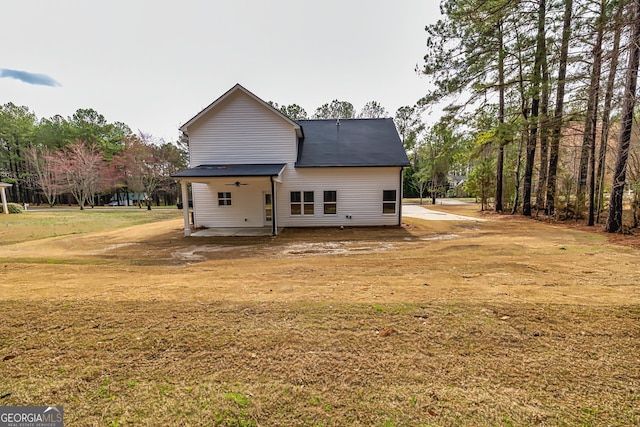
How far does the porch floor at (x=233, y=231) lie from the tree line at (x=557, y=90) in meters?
13.0

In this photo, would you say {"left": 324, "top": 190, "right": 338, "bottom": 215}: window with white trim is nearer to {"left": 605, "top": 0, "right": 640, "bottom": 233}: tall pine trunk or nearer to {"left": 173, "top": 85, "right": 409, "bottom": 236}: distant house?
{"left": 173, "top": 85, "right": 409, "bottom": 236}: distant house

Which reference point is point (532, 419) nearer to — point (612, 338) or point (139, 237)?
point (612, 338)

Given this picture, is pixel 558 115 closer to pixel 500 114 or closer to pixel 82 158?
pixel 500 114

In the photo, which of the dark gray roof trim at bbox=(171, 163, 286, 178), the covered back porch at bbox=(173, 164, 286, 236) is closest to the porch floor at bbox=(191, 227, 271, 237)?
the covered back porch at bbox=(173, 164, 286, 236)

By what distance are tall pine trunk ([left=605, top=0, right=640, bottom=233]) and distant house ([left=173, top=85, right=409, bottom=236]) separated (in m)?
7.83

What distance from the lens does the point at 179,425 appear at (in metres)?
1.77

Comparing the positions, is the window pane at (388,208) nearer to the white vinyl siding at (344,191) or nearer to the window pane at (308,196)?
the white vinyl siding at (344,191)

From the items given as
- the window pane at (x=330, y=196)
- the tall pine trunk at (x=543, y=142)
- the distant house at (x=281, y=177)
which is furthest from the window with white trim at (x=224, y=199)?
the tall pine trunk at (x=543, y=142)

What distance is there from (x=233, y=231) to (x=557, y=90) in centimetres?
1874

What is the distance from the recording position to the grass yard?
6.21 ft

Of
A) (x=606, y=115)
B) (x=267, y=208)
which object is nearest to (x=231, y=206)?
(x=267, y=208)

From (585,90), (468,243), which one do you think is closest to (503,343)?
(468,243)

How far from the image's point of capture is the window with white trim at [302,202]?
14258 millimetres

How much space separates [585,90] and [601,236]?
6.94 m
